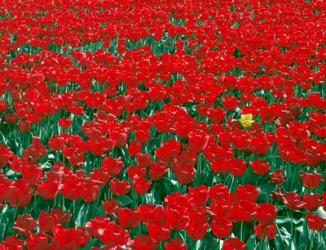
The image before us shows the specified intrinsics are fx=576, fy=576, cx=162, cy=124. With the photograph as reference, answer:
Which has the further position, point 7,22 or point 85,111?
point 7,22

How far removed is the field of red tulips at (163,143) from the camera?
8.02 feet

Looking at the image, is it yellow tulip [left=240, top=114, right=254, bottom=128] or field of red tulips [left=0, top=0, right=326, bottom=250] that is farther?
yellow tulip [left=240, top=114, right=254, bottom=128]

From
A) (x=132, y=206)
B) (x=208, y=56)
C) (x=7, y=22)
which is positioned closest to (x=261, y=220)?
(x=132, y=206)

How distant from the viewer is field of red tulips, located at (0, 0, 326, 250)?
2.44 m

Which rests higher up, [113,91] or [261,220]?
[261,220]

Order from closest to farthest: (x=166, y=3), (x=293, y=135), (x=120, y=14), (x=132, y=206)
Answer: (x=132, y=206), (x=293, y=135), (x=120, y=14), (x=166, y=3)

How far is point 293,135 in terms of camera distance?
11.7 ft

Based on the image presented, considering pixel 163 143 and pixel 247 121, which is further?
pixel 247 121

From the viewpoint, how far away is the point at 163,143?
352 cm

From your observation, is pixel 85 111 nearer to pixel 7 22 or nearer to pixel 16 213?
pixel 16 213

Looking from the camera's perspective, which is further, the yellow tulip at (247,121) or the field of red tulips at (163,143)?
the yellow tulip at (247,121)

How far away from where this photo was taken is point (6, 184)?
2584 millimetres

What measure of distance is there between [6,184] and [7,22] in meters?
5.43

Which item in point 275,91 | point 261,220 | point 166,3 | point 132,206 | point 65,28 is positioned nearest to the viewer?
point 261,220
